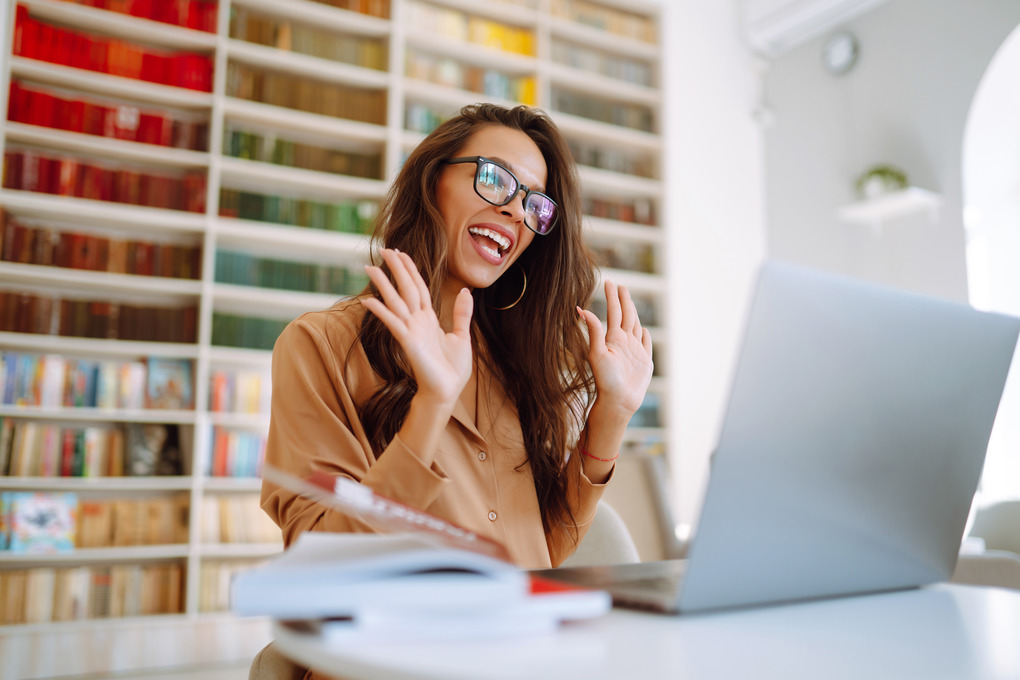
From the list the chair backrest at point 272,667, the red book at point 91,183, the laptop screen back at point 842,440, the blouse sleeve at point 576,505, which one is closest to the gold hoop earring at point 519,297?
the blouse sleeve at point 576,505

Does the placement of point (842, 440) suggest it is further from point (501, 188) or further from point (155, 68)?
point (155, 68)

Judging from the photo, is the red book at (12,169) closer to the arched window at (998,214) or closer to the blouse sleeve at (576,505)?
the blouse sleeve at (576,505)

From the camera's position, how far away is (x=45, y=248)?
340 centimetres

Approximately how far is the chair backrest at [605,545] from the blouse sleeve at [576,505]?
0.10 m

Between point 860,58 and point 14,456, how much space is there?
17.1 feet

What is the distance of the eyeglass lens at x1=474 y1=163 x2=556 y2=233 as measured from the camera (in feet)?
4.52

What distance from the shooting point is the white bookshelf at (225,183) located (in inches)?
131

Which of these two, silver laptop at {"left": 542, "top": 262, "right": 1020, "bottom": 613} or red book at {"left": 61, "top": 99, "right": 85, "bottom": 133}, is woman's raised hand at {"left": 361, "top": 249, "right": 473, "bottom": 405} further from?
red book at {"left": 61, "top": 99, "right": 85, "bottom": 133}

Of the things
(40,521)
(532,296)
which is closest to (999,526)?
(532,296)

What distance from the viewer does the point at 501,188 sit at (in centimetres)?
139

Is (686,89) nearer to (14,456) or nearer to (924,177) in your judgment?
(924,177)

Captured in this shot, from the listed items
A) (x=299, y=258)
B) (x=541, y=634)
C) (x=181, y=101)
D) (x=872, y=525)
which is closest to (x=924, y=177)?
(x=299, y=258)

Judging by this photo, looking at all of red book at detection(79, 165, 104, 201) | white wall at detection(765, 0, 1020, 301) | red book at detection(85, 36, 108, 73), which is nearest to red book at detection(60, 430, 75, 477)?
red book at detection(79, 165, 104, 201)

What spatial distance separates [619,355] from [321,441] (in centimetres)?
46
